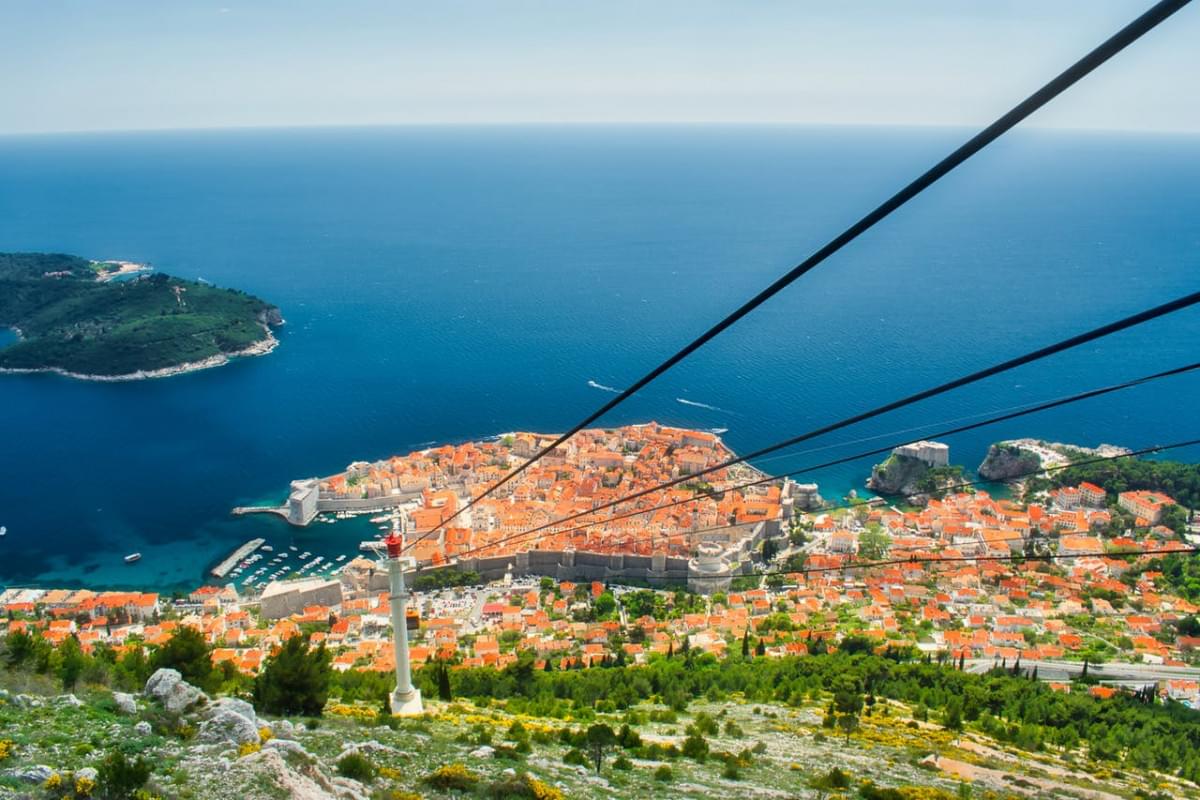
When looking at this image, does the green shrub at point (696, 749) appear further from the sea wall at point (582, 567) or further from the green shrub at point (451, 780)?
the sea wall at point (582, 567)

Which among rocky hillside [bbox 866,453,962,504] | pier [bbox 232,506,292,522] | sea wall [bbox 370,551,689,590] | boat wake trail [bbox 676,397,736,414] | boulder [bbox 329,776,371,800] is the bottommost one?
boulder [bbox 329,776,371,800]

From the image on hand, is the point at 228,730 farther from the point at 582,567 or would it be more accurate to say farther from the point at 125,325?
the point at 125,325

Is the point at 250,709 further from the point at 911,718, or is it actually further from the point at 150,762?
the point at 911,718

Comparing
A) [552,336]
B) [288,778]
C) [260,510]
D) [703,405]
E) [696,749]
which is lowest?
[696,749]

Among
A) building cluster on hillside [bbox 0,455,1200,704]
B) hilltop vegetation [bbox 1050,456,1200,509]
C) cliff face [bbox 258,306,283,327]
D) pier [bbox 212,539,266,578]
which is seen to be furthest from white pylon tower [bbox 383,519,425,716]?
cliff face [bbox 258,306,283,327]

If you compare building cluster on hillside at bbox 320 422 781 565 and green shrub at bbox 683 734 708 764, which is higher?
building cluster on hillside at bbox 320 422 781 565

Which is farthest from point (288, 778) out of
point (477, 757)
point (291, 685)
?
point (291, 685)

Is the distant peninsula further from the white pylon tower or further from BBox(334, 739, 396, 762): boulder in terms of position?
BBox(334, 739, 396, 762): boulder

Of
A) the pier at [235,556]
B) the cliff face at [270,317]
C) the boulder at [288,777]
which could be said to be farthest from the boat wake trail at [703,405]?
the boulder at [288,777]
